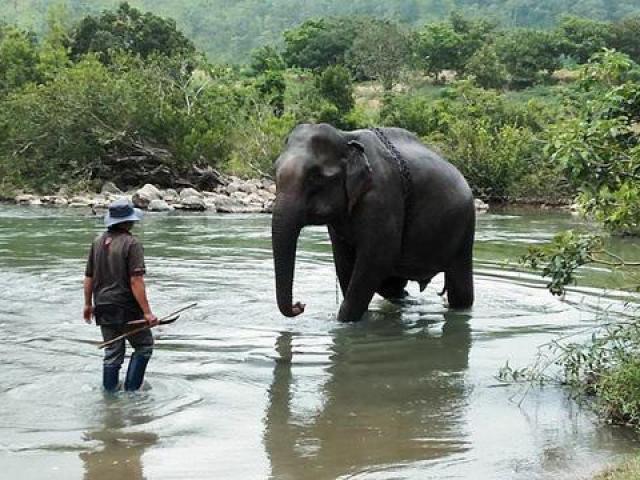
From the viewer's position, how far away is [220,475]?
5.81 m

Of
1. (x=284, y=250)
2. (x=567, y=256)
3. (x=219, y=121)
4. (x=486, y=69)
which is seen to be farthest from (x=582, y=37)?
(x=567, y=256)

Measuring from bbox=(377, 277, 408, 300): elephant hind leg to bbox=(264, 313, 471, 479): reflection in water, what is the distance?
1.59 meters

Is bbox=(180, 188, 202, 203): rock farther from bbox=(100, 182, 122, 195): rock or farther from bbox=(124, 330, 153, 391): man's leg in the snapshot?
bbox=(124, 330, 153, 391): man's leg

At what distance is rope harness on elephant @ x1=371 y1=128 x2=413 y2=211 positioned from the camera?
10.6 m

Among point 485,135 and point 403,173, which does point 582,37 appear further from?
point 403,173

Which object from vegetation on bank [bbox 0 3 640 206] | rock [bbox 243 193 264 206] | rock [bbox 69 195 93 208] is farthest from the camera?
vegetation on bank [bbox 0 3 640 206]

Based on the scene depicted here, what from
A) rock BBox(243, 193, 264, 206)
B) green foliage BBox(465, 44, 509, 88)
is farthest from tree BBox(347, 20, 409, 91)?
rock BBox(243, 193, 264, 206)

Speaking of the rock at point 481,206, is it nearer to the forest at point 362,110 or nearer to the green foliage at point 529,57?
the forest at point 362,110

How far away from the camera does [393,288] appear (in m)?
12.2

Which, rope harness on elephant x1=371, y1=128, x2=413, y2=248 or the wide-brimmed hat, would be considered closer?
the wide-brimmed hat

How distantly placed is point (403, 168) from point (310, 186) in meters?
1.33

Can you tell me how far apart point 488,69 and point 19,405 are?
57751 mm

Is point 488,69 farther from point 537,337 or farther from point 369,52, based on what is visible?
point 537,337

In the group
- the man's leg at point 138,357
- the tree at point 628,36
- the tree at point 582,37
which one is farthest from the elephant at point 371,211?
the tree at point 628,36
